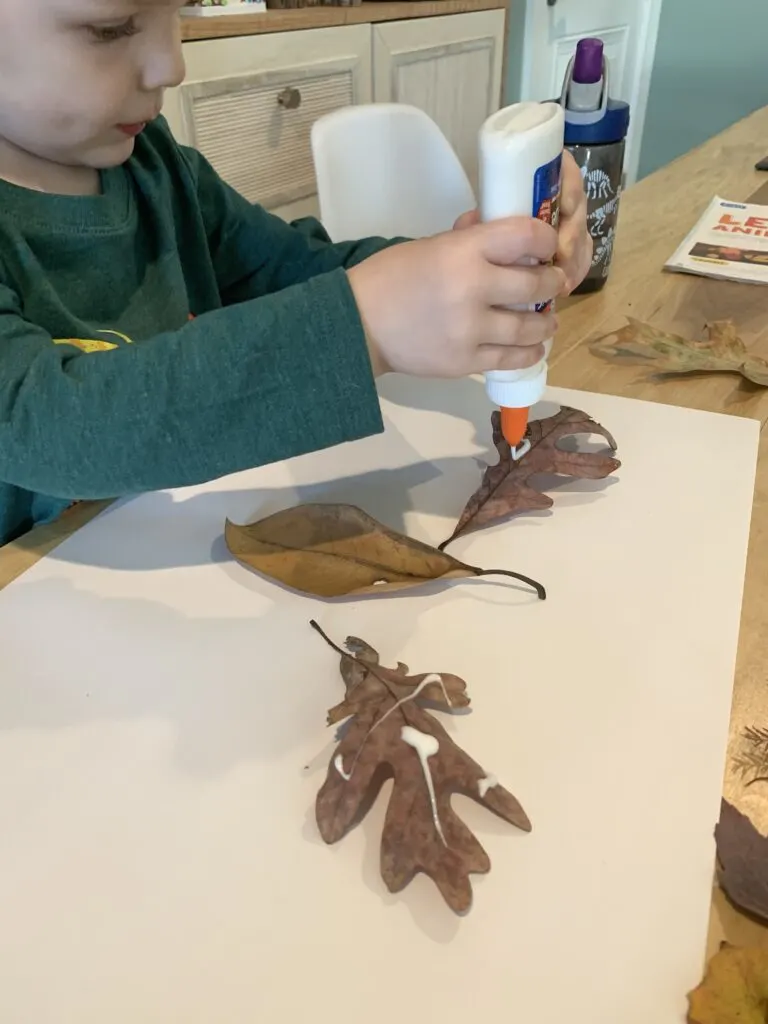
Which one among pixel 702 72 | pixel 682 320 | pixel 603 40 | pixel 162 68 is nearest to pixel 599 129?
pixel 682 320

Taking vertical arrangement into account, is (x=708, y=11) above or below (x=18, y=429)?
below

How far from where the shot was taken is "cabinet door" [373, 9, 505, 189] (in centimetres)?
192

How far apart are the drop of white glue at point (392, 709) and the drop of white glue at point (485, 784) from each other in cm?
4

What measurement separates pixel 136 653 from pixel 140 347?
0.16 m

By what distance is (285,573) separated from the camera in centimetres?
44

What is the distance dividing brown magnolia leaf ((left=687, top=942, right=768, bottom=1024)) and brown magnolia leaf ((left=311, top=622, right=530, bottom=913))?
8cm

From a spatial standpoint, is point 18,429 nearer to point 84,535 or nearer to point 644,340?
point 84,535

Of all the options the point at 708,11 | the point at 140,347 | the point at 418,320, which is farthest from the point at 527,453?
the point at 708,11

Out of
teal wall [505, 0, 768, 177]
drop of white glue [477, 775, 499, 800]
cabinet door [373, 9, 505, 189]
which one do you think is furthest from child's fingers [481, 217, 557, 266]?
teal wall [505, 0, 768, 177]

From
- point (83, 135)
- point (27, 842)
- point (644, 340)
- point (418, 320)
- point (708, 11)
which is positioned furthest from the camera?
point (708, 11)

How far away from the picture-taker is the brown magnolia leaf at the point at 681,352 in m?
0.66

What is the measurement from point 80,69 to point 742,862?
531 mm

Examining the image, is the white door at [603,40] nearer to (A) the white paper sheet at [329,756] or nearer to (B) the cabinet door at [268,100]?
(B) the cabinet door at [268,100]

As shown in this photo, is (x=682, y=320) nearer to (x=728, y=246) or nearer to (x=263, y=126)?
(x=728, y=246)
